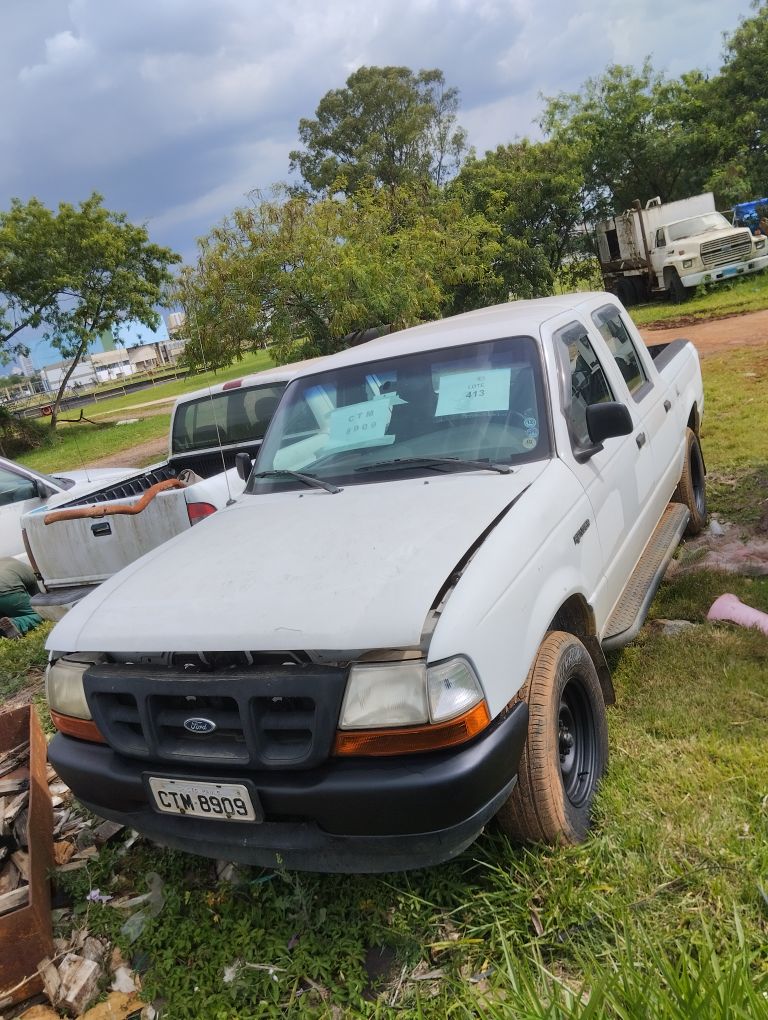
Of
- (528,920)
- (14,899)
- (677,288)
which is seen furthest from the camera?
(677,288)

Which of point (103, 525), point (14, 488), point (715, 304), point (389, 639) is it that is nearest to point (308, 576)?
point (389, 639)

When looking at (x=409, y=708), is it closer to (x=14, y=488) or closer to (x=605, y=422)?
(x=605, y=422)

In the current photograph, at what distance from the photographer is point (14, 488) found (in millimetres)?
7375

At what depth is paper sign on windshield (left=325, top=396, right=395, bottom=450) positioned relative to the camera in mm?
3518

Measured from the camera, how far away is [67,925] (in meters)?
2.82

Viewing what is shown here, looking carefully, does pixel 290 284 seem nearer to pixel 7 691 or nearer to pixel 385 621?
pixel 7 691

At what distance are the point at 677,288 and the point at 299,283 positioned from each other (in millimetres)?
12378

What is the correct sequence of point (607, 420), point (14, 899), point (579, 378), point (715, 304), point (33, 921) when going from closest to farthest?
point (33, 921) < point (14, 899) < point (607, 420) < point (579, 378) < point (715, 304)

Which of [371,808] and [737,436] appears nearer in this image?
[371,808]

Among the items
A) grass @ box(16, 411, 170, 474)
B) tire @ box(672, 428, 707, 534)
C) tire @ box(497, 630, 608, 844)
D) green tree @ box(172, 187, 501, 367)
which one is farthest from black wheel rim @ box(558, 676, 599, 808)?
grass @ box(16, 411, 170, 474)

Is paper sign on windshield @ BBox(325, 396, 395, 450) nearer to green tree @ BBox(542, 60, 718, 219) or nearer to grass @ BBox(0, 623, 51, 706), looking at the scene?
grass @ BBox(0, 623, 51, 706)

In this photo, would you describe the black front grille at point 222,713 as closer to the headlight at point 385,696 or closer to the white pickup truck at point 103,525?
the headlight at point 385,696

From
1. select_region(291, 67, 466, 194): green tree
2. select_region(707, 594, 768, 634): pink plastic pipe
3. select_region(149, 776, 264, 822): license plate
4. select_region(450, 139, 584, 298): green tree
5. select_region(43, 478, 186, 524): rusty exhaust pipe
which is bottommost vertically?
select_region(707, 594, 768, 634): pink plastic pipe

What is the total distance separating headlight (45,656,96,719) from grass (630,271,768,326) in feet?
53.9
